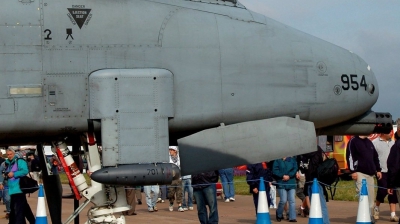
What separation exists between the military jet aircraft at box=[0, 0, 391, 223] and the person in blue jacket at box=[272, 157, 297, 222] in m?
5.66

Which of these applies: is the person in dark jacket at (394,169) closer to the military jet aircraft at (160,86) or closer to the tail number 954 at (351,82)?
the military jet aircraft at (160,86)

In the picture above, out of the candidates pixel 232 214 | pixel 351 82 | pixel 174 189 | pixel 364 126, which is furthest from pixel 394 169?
pixel 174 189

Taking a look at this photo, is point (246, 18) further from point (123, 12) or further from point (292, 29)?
point (123, 12)

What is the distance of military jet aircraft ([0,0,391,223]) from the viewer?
9.88 meters

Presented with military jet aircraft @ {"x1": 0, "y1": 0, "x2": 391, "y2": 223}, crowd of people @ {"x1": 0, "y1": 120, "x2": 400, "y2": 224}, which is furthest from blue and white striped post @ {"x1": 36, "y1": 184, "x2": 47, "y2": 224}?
crowd of people @ {"x1": 0, "y1": 120, "x2": 400, "y2": 224}

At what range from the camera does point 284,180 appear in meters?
16.8

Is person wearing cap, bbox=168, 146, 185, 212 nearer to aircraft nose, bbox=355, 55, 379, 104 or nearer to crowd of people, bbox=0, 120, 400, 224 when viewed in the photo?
crowd of people, bbox=0, 120, 400, 224

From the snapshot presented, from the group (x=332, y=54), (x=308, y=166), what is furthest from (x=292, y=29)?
(x=308, y=166)

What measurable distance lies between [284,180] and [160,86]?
743cm

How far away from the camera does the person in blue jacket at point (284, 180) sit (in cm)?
1664

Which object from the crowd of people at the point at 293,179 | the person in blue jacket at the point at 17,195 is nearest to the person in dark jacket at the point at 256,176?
the crowd of people at the point at 293,179

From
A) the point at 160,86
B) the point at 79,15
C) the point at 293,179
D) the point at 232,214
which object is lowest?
the point at 232,214

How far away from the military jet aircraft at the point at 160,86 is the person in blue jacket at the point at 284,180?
18.6 ft

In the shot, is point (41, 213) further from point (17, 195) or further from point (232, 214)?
point (232, 214)
